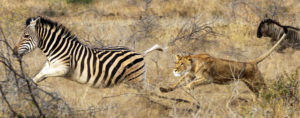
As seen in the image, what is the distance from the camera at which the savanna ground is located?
5.35 m

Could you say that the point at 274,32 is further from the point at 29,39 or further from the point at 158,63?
the point at 29,39

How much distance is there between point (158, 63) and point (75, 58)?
2.85 metres

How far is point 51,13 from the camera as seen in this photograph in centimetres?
1961

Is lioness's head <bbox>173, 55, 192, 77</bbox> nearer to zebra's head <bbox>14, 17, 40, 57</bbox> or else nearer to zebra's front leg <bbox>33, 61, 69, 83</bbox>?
zebra's front leg <bbox>33, 61, 69, 83</bbox>

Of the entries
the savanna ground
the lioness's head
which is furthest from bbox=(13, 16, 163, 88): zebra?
the lioness's head

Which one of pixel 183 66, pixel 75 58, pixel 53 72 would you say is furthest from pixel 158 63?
pixel 53 72

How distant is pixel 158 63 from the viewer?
9.85 metres

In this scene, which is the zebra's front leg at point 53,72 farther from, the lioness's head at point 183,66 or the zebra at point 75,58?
the lioness's head at point 183,66

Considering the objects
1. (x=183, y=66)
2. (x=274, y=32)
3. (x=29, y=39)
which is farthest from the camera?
(x=274, y=32)

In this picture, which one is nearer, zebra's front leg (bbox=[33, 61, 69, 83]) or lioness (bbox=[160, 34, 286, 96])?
lioness (bbox=[160, 34, 286, 96])

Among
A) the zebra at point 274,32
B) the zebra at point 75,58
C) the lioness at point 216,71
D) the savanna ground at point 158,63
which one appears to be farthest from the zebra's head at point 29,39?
the zebra at point 274,32

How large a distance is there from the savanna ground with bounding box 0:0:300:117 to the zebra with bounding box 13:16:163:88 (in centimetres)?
21

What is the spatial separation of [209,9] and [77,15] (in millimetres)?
5681

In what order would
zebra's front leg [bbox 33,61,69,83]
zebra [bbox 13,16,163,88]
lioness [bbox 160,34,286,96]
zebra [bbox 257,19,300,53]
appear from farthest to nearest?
1. zebra [bbox 257,19,300,53]
2. zebra [bbox 13,16,163,88]
3. zebra's front leg [bbox 33,61,69,83]
4. lioness [bbox 160,34,286,96]
